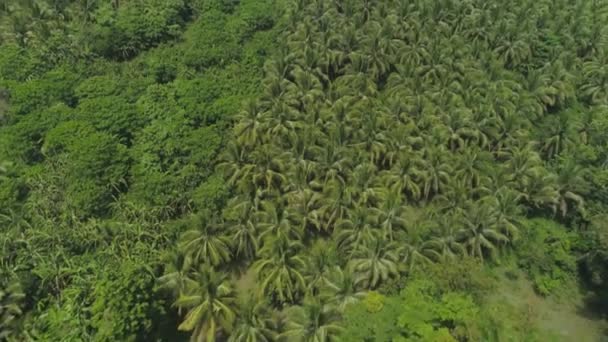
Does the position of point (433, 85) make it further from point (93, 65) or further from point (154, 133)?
point (93, 65)

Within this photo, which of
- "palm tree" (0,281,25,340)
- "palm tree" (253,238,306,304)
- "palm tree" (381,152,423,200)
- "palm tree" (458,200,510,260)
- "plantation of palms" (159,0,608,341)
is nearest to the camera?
"palm tree" (0,281,25,340)

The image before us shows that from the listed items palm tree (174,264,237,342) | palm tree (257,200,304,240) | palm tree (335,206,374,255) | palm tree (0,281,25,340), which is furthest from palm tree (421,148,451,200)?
palm tree (0,281,25,340)

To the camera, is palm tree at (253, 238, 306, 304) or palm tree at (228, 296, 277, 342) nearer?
palm tree at (228, 296, 277, 342)

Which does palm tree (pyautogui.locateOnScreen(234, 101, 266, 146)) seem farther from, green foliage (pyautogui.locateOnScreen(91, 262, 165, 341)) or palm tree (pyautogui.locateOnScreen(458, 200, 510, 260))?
palm tree (pyautogui.locateOnScreen(458, 200, 510, 260))

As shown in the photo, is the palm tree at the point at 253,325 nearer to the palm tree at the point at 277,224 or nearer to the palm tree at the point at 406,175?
the palm tree at the point at 277,224

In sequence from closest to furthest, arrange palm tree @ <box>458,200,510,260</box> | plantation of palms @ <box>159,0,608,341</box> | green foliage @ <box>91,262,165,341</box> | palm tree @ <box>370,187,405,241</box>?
green foliage @ <box>91,262,165,341</box> < plantation of palms @ <box>159,0,608,341</box> < palm tree @ <box>370,187,405,241</box> < palm tree @ <box>458,200,510,260</box>

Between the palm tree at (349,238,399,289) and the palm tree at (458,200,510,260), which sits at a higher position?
the palm tree at (458,200,510,260)

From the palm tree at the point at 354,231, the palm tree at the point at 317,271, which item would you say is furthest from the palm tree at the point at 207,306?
the palm tree at the point at 354,231
